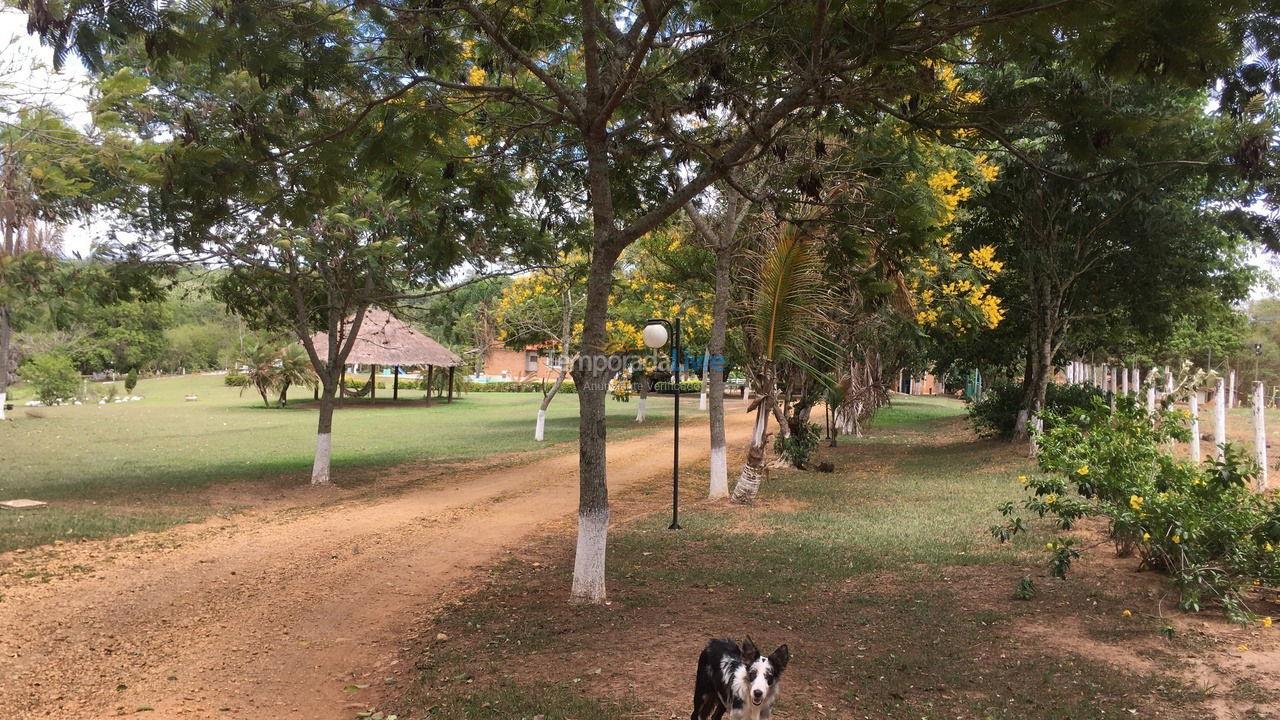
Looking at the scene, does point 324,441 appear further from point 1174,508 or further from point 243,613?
point 1174,508

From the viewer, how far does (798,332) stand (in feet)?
31.2

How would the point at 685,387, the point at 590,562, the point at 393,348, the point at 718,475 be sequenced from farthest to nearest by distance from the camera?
the point at 685,387 → the point at 393,348 → the point at 718,475 → the point at 590,562

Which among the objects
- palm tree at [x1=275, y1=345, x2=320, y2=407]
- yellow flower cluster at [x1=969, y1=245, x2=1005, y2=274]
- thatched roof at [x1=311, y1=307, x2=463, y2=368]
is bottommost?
palm tree at [x1=275, y1=345, x2=320, y2=407]

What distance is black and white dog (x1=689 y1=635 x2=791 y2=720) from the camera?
11.6 ft

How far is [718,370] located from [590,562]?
583 centimetres

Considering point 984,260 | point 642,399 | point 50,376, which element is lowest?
point 642,399

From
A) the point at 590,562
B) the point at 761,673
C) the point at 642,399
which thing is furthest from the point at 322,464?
the point at 642,399

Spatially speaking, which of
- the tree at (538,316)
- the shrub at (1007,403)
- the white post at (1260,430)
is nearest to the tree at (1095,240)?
the shrub at (1007,403)

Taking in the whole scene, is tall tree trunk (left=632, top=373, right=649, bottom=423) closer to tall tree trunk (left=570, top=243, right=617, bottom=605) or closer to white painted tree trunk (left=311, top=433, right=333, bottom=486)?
white painted tree trunk (left=311, top=433, right=333, bottom=486)

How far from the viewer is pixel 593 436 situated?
254 inches

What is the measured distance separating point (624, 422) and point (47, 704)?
24.6 metres

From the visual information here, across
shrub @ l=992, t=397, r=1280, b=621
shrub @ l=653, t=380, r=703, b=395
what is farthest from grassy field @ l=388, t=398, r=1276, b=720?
shrub @ l=653, t=380, r=703, b=395

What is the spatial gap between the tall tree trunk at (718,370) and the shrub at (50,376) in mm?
36273

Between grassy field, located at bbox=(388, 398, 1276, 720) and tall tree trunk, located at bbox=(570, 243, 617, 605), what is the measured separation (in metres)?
0.31
